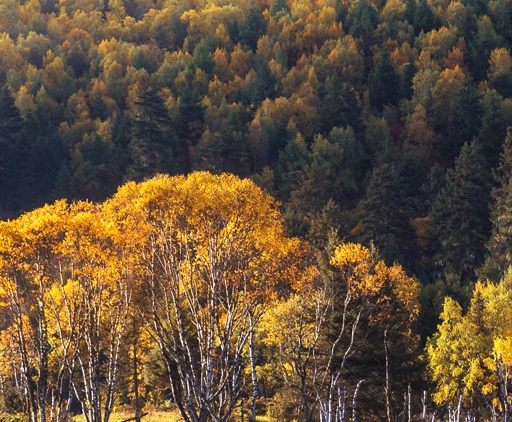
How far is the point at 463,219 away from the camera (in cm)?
8206

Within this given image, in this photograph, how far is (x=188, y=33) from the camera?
183 m

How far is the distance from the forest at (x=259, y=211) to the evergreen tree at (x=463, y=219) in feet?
0.81

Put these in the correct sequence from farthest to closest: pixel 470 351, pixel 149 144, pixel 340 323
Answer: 1. pixel 149 144
2. pixel 470 351
3. pixel 340 323

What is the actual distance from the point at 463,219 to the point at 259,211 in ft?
192

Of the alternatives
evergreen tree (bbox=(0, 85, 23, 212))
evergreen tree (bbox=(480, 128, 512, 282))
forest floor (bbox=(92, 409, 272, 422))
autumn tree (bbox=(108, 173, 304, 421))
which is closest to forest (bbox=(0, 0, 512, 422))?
autumn tree (bbox=(108, 173, 304, 421))

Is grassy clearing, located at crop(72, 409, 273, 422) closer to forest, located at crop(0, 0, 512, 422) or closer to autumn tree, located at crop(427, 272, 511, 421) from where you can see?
forest, located at crop(0, 0, 512, 422)

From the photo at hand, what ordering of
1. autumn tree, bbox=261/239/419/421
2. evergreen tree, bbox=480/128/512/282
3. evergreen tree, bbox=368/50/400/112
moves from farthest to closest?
evergreen tree, bbox=368/50/400/112
evergreen tree, bbox=480/128/512/282
autumn tree, bbox=261/239/419/421

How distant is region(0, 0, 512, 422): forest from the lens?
26703 mm

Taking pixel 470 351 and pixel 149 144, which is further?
pixel 149 144

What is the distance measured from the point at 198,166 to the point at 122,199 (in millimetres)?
67877

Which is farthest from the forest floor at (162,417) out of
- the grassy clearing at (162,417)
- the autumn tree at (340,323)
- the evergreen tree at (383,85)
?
the evergreen tree at (383,85)

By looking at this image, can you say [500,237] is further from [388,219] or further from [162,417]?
[162,417]

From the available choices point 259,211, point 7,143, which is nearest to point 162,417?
point 259,211

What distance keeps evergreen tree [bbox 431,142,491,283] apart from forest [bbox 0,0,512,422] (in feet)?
0.81
